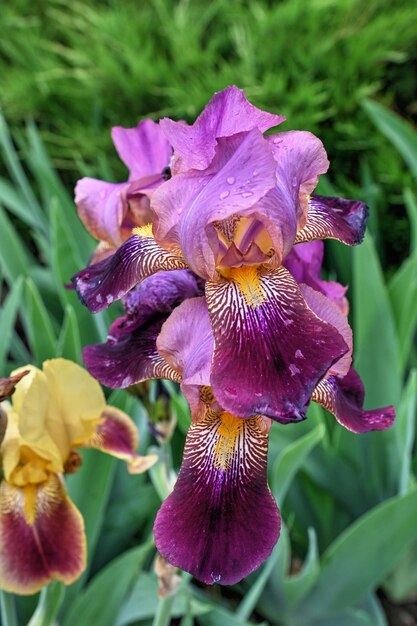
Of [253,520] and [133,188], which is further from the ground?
[133,188]

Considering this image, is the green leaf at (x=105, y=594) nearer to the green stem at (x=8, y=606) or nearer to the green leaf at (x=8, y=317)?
the green stem at (x=8, y=606)

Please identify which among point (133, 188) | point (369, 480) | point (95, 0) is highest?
point (95, 0)

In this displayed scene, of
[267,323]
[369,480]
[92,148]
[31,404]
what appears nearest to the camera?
[267,323]

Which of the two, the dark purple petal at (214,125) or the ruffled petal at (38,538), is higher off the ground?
the dark purple petal at (214,125)

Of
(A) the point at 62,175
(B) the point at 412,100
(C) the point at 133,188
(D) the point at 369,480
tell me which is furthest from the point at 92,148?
(C) the point at 133,188

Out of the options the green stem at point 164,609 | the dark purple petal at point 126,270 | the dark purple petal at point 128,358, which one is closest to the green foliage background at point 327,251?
the green stem at point 164,609

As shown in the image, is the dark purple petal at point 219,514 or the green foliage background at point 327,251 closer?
the dark purple petal at point 219,514

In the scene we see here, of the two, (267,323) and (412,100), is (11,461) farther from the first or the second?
(412,100)
